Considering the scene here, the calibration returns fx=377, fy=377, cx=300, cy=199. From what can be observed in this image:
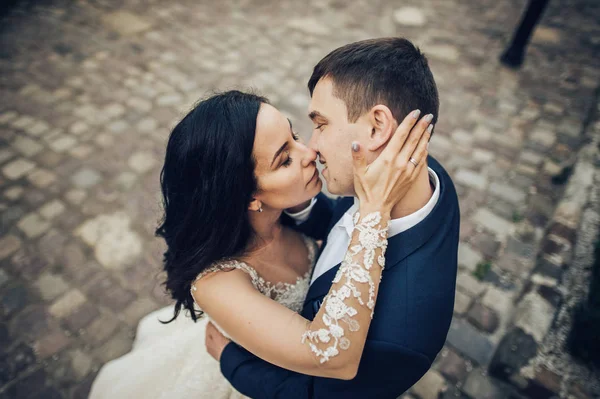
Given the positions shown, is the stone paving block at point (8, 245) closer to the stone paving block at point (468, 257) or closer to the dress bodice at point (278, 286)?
the dress bodice at point (278, 286)

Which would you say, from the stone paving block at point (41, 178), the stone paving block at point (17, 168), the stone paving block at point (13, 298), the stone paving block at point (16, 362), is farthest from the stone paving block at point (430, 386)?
the stone paving block at point (17, 168)

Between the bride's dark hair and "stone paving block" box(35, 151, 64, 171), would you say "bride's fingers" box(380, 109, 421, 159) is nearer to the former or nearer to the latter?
the bride's dark hair

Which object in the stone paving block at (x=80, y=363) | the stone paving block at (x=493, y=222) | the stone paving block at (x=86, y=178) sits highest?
the stone paving block at (x=493, y=222)

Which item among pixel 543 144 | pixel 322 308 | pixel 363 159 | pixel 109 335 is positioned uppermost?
pixel 363 159

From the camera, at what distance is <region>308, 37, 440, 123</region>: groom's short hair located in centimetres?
193

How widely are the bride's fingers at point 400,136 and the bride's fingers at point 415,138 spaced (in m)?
0.02

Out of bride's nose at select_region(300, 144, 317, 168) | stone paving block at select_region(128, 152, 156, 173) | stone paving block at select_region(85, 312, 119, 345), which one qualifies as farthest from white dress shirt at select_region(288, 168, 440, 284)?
stone paving block at select_region(128, 152, 156, 173)

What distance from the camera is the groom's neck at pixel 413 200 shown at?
71.9 inches

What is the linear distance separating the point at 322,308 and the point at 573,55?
7113mm

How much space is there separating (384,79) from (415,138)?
1.30 ft

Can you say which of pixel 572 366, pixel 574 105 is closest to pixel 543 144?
pixel 574 105

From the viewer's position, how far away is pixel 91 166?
455cm

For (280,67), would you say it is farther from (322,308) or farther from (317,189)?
(322,308)

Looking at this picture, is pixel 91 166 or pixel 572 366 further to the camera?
pixel 91 166
